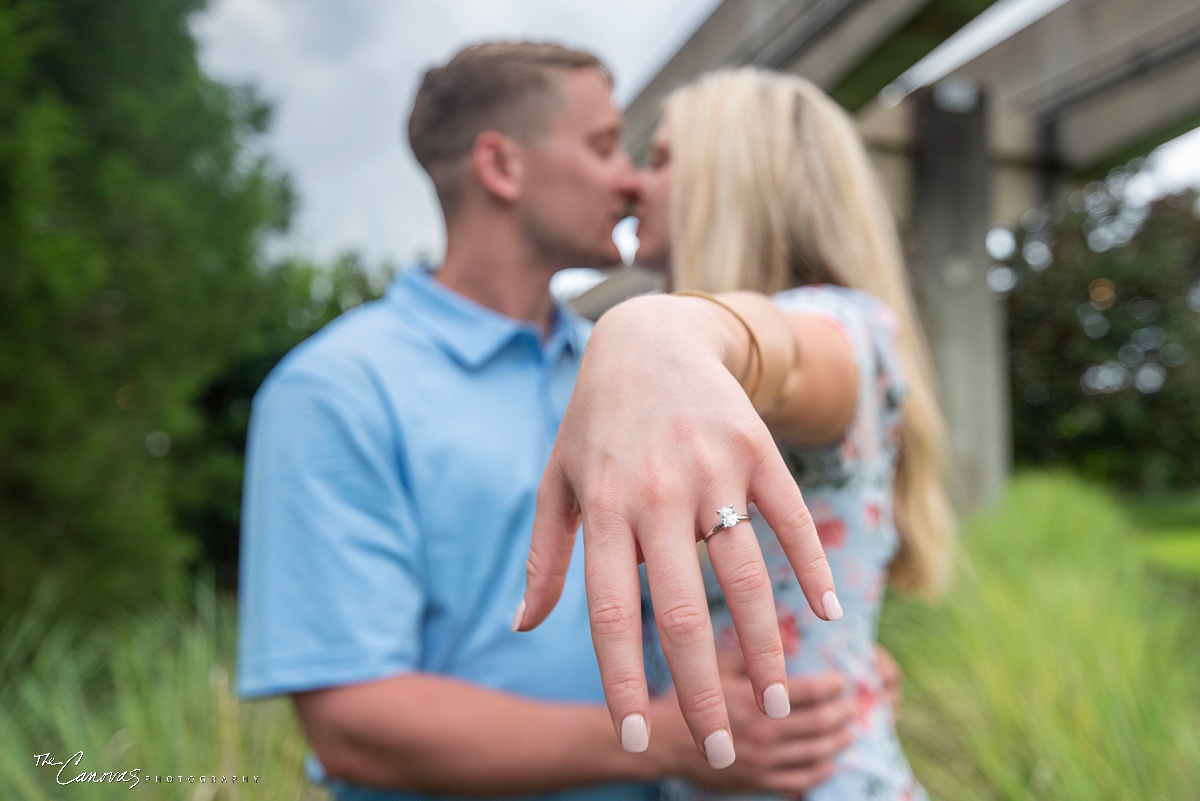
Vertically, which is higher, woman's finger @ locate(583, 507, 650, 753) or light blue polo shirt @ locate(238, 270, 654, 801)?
woman's finger @ locate(583, 507, 650, 753)

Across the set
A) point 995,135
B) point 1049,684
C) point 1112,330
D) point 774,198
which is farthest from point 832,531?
point 1112,330

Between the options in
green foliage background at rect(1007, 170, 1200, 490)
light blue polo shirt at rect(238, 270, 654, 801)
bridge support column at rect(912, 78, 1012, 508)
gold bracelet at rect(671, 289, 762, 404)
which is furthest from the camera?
green foliage background at rect(1007, 170, 1200, 490)

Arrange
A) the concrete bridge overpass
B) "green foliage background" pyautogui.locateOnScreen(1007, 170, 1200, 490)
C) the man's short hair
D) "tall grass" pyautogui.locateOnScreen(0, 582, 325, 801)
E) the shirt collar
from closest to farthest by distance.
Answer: the man's short hair < the shirt collar < "tall grass" pyautogui.locateOnScreen(0, 582, 325, 801) < the concrete bridge overpass < "green foliage background" pyautogui.locateOnScreen(1007, 170, 1200, 490)

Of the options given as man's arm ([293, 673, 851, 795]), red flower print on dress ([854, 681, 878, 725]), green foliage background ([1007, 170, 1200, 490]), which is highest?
man's arm ([293, 673, 851, 795])

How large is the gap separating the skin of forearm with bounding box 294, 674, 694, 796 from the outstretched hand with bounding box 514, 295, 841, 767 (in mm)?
543

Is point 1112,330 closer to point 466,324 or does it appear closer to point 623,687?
point 466,324

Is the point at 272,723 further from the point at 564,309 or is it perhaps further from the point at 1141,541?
the point at 1141,541

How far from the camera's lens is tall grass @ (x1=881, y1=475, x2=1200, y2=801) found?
173cm

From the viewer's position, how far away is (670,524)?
369 mm

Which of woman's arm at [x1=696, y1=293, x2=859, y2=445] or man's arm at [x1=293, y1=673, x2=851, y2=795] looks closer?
woman's arm at [x1=696, y1=293, x2=859, y2=445]

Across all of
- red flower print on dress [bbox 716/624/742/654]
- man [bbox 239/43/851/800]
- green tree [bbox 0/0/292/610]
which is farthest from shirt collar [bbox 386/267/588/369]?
red flower print on dress [bbox 716/624/742/654]

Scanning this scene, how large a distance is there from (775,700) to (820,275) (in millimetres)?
832

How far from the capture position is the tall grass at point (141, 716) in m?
1.42

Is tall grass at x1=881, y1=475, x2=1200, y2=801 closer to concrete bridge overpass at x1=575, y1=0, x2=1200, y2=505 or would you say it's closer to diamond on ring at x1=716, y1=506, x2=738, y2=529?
concrete bridge overpass at x1=575, y1=0, x2=1200, y2=505
